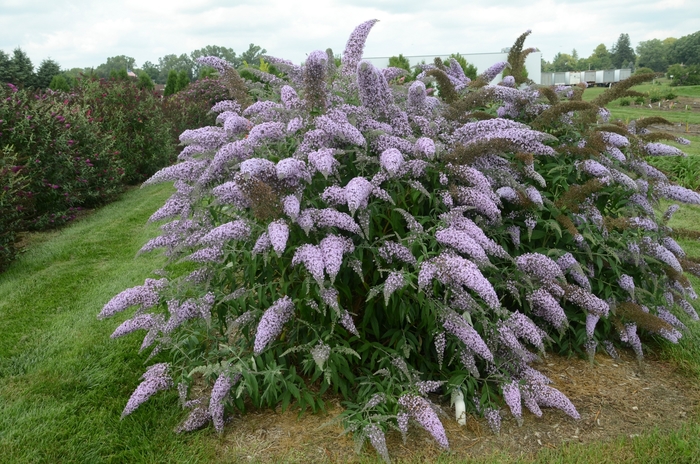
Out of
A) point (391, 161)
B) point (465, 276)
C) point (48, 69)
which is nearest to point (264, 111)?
point (391, 161)

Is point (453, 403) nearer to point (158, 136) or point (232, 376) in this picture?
point (232, 376)

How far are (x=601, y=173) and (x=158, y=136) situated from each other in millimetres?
10549

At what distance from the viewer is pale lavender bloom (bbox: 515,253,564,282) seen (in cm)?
332

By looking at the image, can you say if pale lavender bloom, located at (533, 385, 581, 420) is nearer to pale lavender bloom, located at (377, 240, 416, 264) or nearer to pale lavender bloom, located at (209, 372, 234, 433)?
pale lavender bloom, located at (377, 240, 416, 264)

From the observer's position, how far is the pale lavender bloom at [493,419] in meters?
3.07

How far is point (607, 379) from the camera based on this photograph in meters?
3.63

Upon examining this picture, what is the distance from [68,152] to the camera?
354 inches

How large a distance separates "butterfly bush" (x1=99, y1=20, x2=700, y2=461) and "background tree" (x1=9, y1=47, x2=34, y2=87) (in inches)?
1339

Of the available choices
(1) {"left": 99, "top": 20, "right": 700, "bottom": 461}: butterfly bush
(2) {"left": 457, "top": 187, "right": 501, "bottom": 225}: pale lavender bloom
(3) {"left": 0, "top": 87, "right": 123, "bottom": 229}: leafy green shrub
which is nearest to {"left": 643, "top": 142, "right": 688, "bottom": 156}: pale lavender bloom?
(1) {"left": 99, "top": 20, "right": 700, "bottom": 461}: butterfly bush

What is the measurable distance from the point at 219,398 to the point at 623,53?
12199cm

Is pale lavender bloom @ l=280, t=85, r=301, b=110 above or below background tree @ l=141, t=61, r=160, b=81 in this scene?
below

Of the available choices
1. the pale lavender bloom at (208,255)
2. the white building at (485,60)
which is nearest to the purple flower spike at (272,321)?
the pale lavender bloom at (208,255)

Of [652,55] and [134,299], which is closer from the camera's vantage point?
[134,299]

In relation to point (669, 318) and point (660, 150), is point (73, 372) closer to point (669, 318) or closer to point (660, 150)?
point (669, 318)
